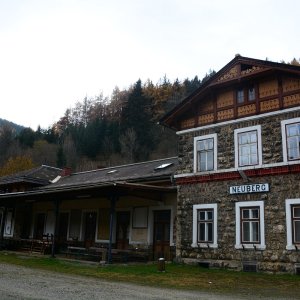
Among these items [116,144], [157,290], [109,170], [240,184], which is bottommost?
[157,290]

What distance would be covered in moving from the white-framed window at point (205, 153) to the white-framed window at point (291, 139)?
112 inches

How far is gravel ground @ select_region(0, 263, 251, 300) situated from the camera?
819cm

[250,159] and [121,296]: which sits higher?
[250,159]

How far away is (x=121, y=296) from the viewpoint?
331 inches

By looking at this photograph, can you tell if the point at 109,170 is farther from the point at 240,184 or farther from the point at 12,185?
the point at 240,184

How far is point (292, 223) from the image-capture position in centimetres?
1341

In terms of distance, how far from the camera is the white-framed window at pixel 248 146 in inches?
581

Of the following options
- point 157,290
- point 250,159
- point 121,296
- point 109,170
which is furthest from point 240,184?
point 109,170

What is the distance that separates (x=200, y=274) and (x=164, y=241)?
4.60 m

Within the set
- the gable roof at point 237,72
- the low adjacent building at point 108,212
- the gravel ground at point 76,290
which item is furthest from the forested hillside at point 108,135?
the gravel ground at point 76,290

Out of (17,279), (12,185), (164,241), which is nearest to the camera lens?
(17,279)

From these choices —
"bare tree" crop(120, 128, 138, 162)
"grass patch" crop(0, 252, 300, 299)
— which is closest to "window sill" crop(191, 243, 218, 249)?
→ "grass patch" crop(0, 252, 300, 299)

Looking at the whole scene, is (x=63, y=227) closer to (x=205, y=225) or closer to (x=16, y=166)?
(x=205, y=225)

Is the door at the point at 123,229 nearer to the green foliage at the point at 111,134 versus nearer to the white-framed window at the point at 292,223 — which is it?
the white-framed window at the point at 292,223
